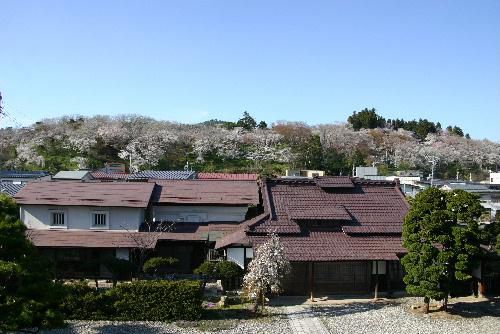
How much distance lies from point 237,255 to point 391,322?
712 centimetres

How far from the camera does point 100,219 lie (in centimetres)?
2541

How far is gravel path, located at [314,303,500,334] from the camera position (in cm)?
1698

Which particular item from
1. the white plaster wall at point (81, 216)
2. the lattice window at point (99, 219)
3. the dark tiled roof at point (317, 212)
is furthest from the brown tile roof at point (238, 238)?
the lattice window at point (99, 219)

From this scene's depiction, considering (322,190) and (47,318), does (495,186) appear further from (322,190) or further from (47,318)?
(47,318)

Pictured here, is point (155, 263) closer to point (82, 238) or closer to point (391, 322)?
point (82, 238)

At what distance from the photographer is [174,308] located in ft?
58.4

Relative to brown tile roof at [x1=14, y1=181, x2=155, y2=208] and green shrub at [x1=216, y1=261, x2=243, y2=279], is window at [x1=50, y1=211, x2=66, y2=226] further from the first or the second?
green shrub at [x1=216, y1=261, x2=243, y2=279]

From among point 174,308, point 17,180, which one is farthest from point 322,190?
point 17,180

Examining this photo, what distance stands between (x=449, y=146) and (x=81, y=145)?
167ft

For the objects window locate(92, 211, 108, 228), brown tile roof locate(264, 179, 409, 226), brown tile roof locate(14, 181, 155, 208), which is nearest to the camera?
brown tile roof locate(264, 179, 409, 226)

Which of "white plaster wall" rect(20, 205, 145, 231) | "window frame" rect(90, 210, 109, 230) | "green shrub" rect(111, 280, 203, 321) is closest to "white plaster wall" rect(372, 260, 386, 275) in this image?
"green shrub" rect(111, 280, 203, 321)

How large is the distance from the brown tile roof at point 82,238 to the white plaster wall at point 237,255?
4.63 meters

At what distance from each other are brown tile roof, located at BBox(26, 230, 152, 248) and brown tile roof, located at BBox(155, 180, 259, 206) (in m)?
3.08

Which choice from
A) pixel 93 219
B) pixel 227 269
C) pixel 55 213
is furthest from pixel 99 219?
pixel 227 269
